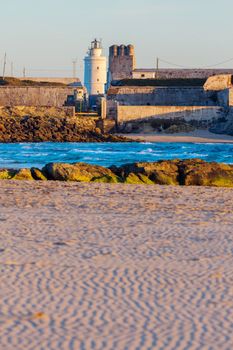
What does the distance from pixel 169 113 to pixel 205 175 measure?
34034 millimetres

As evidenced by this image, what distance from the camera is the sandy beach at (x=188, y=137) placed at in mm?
46519

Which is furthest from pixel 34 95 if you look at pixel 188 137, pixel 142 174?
pixel 142 174

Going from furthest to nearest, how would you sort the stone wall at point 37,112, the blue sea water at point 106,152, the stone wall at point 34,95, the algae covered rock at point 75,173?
the stone wall at point 34,95 → the stone wall at point 37,112 → the blue sea water at point 106,152 → the algae covered rock at point 75,173

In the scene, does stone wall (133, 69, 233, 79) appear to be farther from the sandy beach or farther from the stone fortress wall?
the sandy beach

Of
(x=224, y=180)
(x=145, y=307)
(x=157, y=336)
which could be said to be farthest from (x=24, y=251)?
(x=224, y=180)

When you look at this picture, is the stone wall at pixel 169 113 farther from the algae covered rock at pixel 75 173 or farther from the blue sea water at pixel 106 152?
the algae covered rock at pixel 75 173

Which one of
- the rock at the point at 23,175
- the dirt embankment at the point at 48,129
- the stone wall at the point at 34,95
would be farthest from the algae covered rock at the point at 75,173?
the stone wall at the point at 34,95

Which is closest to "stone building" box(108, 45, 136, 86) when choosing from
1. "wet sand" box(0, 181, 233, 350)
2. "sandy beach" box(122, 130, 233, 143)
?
"sandy beach" box(122, 130, 233, 143)

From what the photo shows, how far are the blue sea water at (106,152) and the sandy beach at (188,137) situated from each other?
7.19 ft

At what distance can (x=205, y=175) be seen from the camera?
16094mm

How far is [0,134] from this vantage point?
47.4 meters

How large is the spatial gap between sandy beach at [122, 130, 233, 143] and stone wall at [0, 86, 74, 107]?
10667 mm

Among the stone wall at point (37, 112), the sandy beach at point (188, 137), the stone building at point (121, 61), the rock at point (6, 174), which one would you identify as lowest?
the sandy beach at point (188, 137)

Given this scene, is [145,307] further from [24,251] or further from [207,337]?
[24,251]
